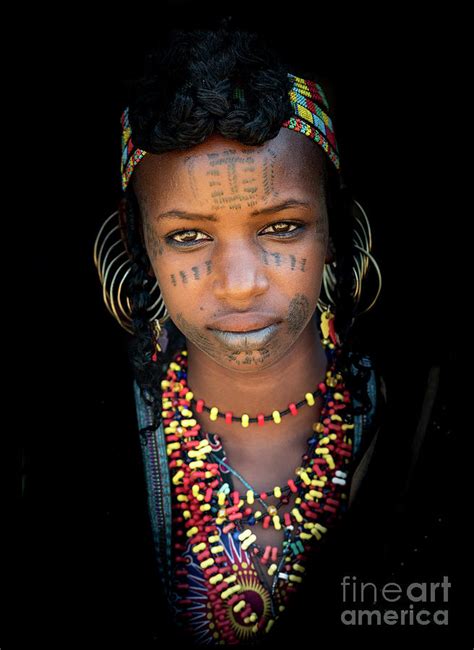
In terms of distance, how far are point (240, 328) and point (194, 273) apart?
0.20m

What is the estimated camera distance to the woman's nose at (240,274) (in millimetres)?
1662

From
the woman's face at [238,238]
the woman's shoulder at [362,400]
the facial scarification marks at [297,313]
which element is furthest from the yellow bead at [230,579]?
the facial scarification marks at [297,313]

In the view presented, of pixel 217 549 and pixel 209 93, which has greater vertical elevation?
pixel 209 93

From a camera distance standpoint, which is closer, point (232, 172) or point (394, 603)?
point (232, 172)

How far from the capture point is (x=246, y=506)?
6.93 feet

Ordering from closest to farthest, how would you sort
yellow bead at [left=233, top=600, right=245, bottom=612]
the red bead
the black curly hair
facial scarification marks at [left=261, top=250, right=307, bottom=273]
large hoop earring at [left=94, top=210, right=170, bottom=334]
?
the black curly hair
facial scarification marks at [left=261, top=250, right=307, bottom=273]
yellow bead at [left=233, top=600, right=245, bottom=612]
the red bead
large hoop earring at [left=94, top=210, right=170, bottom=334]

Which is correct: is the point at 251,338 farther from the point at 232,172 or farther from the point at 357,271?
the point at 357,271

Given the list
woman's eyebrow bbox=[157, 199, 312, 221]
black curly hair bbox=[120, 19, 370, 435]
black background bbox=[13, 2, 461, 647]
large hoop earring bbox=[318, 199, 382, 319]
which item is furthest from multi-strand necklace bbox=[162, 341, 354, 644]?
black curly hair bbox=[120, 19, 370, 435]

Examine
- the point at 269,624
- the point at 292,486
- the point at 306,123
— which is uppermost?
the point at 306,123

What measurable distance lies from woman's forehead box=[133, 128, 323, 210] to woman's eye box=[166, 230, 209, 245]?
101mm

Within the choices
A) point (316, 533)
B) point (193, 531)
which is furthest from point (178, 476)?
point (316, 533)

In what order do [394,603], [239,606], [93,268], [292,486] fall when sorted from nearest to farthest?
[394,603] < [239,606] < [292,486] < [93,268]

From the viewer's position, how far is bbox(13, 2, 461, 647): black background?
2.03m

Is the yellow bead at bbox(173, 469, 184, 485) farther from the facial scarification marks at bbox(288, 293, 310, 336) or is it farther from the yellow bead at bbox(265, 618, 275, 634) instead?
the facial scarification marks at bbox(288, 293, 310, 336)
